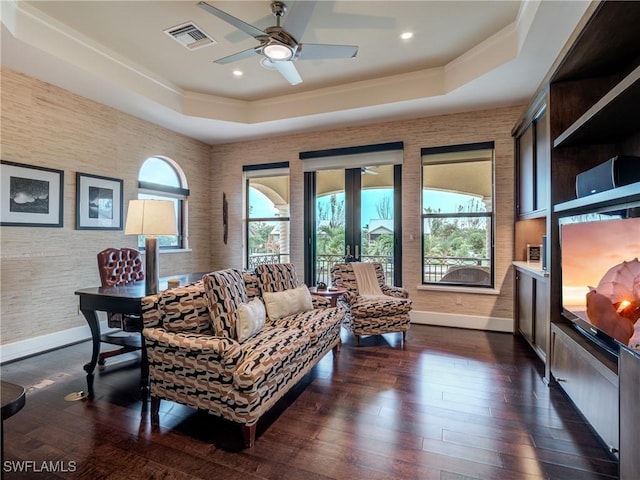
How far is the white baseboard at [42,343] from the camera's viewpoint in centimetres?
325

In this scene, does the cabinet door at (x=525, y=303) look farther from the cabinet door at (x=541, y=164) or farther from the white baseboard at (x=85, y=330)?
the cabinet door at (x=541, y=164)

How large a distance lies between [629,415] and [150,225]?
313 centimetres

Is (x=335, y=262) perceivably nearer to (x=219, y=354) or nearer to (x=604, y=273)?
(x=219, y=354)

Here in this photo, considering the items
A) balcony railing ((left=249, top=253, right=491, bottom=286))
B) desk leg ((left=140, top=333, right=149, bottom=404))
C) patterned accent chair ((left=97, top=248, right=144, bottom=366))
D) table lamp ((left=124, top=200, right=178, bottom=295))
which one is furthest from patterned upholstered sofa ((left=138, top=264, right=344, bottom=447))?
balcony railing ((left=249, top=253, right=491, bottom=286))

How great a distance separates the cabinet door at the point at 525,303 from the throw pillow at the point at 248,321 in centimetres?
291

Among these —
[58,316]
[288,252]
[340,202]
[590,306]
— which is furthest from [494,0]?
[58,316]

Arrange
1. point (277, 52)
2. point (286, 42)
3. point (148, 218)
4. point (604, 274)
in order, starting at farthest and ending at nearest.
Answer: point (277, 52) → point (286, 42) → point (148, 218) → point (604, 274)

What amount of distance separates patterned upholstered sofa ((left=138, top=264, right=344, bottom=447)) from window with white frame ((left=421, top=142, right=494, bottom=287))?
2731 millimetres

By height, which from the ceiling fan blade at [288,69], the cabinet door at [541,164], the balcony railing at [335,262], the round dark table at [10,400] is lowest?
the round dark table at [10,400]

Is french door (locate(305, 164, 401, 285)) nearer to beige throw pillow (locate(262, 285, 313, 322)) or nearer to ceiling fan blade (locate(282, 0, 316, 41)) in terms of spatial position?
beige throw pillow (locate(262, 285, 313, 322))

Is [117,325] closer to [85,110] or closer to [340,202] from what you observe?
[85,110]

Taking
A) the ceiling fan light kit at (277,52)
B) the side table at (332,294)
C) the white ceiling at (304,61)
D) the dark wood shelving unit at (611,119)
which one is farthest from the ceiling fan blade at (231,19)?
the side table at (332,294)

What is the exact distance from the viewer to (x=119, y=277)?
3.35 meters

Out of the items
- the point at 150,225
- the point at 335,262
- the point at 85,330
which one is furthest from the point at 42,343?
the point at 335,262
